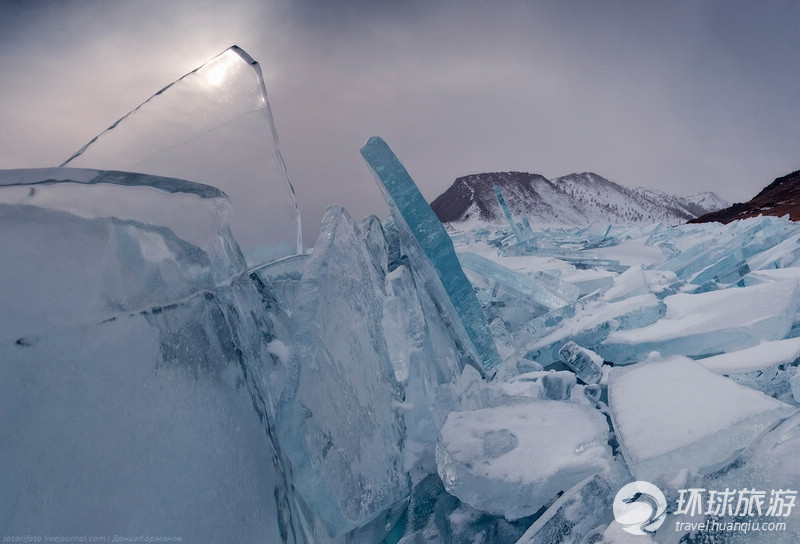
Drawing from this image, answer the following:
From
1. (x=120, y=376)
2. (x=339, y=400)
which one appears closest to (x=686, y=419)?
(x=339, y=400)

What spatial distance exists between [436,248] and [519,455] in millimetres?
732

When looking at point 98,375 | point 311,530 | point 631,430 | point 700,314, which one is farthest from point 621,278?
point 98,375

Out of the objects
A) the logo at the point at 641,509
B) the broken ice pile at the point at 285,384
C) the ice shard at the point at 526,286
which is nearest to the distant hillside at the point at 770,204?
the ice shard at the point at 526,286

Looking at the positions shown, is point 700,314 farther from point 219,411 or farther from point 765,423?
point 219,411

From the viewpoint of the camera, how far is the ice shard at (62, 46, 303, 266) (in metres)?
1.57

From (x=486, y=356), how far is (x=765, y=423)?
0.83 meters

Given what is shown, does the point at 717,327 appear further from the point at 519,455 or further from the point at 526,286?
the point at 519,455

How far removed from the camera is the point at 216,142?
5.46 ft

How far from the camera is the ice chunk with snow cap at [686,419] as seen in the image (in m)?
0.88

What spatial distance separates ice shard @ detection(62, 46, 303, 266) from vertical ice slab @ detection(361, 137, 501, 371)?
514mm

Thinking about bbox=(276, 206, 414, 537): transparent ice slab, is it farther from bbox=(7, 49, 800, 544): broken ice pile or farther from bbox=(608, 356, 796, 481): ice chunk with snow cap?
bbox=(608, 356, 796, 481): ice chunk with snow cap

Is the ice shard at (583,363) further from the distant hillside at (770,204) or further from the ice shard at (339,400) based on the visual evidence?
the distant hillside at (770,204)

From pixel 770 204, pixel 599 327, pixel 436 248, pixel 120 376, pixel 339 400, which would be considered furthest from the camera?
pixel 770 204

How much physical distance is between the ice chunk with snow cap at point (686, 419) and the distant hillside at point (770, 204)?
1690cm
